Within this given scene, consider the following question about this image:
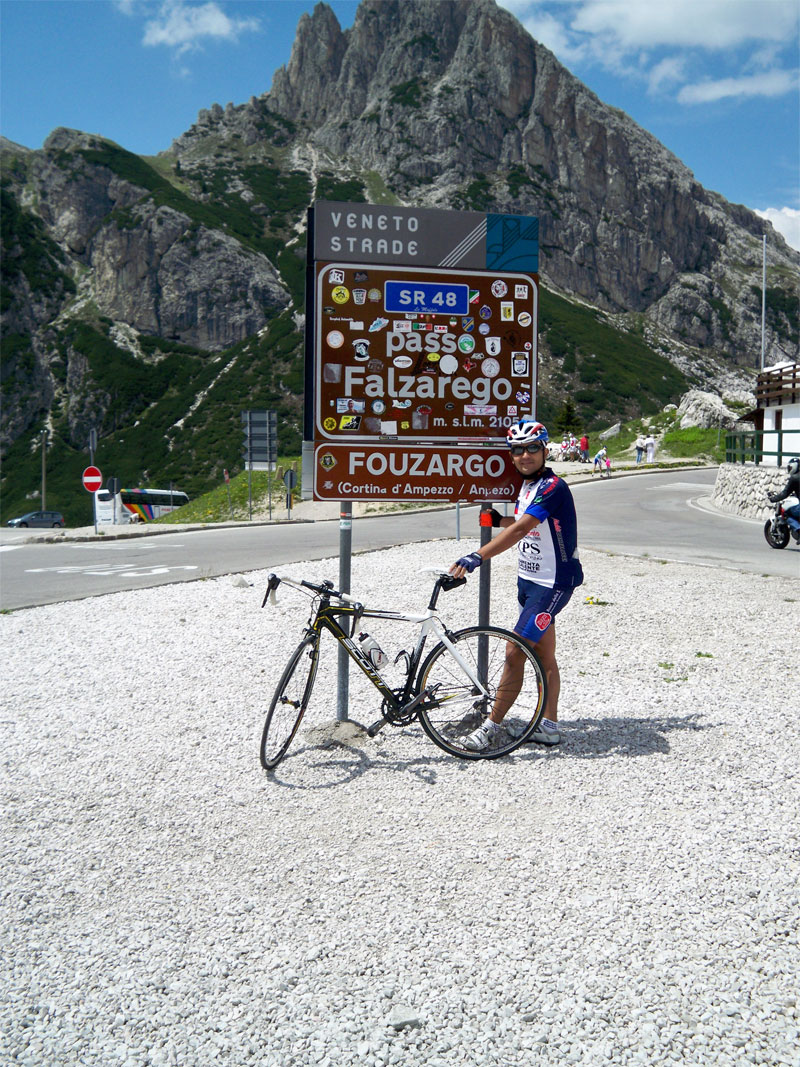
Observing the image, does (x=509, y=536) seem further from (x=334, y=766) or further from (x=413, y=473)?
(x=334, y=766)

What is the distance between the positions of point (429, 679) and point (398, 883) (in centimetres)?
161

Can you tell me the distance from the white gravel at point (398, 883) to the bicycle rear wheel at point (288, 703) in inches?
5.7

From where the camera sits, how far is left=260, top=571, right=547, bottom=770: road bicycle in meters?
4.92

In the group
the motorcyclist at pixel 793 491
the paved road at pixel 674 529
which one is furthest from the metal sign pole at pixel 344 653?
the motorcyclist at pixel 793 491

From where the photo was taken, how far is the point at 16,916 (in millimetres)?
3326

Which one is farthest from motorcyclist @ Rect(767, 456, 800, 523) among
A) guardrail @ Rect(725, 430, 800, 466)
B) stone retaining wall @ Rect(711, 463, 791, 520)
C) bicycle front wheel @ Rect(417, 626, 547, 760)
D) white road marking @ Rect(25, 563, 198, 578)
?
bicycle front wheel @ Rect(417, 626, 547, 760)

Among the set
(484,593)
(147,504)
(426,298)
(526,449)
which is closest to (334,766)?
(484,593)

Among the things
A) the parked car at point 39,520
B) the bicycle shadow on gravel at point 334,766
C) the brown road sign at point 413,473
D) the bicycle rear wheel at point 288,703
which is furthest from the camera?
the parked car at point 39,520

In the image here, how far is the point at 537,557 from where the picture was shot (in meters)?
5.00

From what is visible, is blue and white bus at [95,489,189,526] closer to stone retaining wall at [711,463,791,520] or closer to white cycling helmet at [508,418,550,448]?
stone retaining wall at [711,463,791,520]

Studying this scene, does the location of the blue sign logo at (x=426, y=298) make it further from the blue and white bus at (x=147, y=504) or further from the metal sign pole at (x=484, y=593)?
the blue and white bus at (x=147, y=504)

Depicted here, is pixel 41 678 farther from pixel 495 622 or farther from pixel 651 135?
pixel 651 135

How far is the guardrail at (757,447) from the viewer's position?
794 inches

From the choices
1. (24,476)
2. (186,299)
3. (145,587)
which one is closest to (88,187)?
(186,299)
